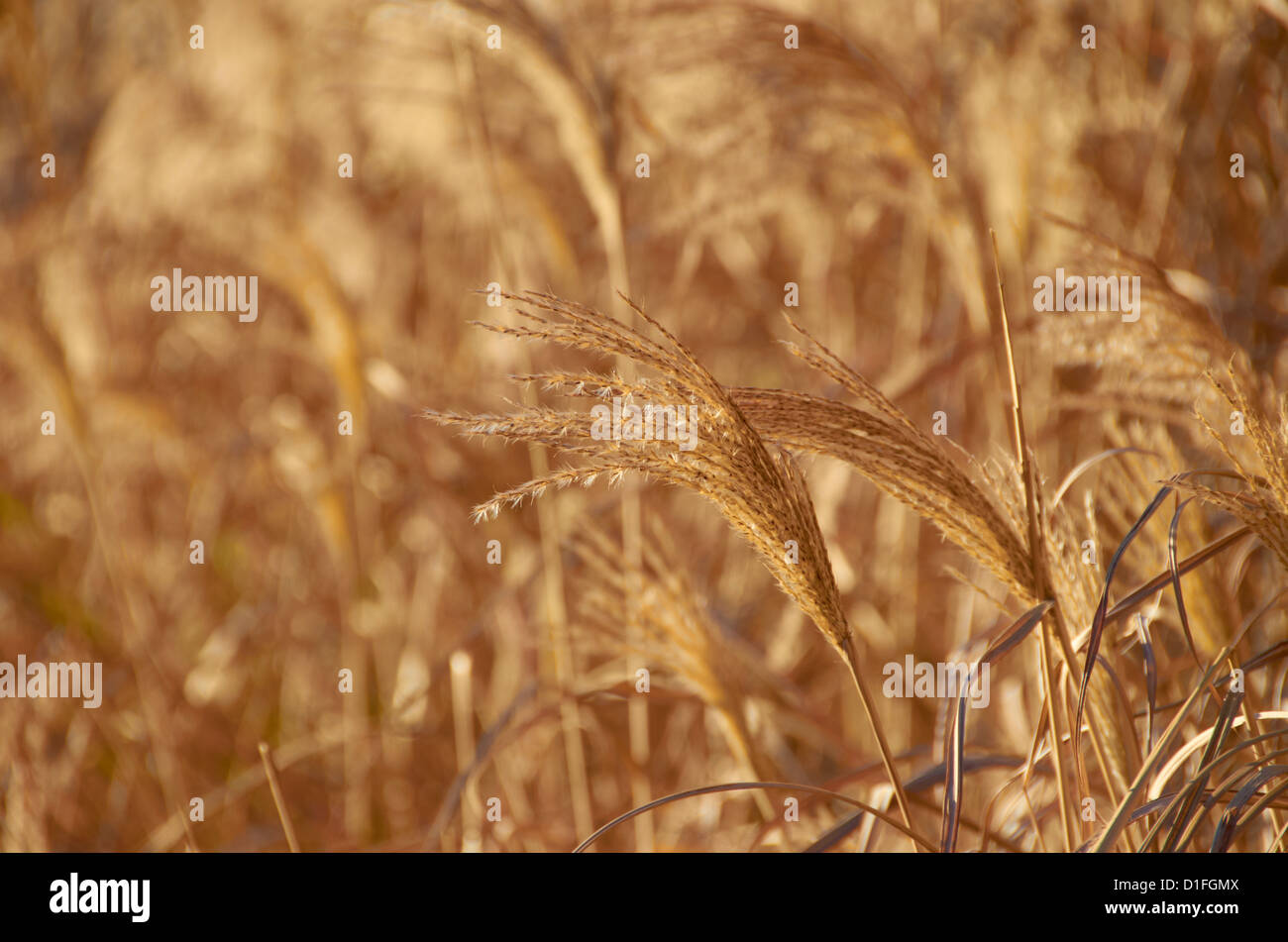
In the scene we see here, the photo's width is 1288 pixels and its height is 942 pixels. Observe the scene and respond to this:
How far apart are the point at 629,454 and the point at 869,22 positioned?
9.09ft

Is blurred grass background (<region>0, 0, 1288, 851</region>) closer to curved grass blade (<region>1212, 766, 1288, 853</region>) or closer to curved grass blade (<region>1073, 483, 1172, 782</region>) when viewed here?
curved grass blade (<region>1073, 483, 1172, 782</region>)

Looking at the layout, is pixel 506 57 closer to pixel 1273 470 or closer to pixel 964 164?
pixel 964 164

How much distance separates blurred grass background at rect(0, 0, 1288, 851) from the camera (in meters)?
1.87

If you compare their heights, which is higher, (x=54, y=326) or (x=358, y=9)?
(x=358, y=9)

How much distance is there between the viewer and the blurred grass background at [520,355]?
1.87 m

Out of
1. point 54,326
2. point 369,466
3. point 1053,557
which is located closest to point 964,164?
point 1053,557

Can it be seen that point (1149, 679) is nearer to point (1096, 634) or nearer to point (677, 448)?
point (1096, 634)

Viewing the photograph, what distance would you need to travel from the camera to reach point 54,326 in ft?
7.59

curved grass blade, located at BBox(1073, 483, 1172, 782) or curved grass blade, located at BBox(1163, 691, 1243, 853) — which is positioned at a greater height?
curved grass blade, located at BBox(1073, 483, 1172, 782)

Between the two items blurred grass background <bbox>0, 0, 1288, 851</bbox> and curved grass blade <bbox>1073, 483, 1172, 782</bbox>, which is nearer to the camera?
curved grass blade <bbox>1073, 483, 1172, 782</bbox>

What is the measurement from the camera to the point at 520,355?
87.7 inches

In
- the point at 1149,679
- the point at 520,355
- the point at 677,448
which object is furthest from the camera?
the point at 520,355

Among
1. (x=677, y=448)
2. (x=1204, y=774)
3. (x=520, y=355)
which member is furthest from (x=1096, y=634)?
(x=520, y=355)

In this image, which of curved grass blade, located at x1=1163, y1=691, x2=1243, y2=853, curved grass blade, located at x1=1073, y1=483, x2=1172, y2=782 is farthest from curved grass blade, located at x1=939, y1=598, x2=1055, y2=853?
curved grass blade, located at x1=1163, y1=691, x2=1243, y2=853
